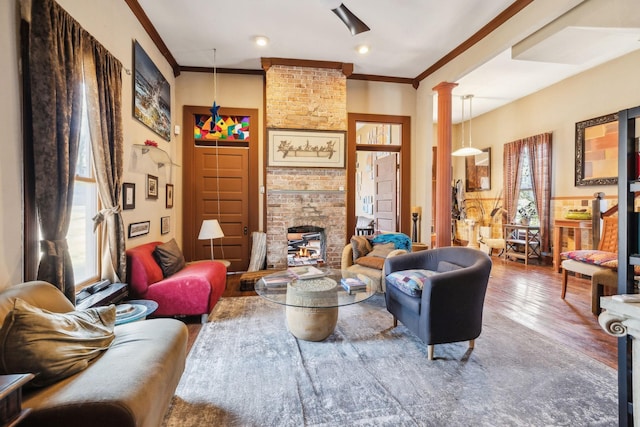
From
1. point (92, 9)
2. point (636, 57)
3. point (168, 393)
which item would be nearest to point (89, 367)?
point (168, 393)

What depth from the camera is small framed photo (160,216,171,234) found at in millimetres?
4297

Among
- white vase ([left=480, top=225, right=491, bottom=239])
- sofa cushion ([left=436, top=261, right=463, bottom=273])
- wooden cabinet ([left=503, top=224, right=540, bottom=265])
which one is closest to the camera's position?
sofa cushion ([left=436, top=261, right=463, bottom=273])

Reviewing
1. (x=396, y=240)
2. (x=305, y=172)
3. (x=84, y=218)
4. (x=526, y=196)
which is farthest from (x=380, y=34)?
(x=526, y=196)

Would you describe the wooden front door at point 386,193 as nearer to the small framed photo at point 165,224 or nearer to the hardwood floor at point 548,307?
the hardwood floor at point 548,307

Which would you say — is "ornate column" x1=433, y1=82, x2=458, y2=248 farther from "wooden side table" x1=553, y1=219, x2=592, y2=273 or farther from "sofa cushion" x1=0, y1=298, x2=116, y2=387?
"sofa cushion" x1=0, y1=298, x2=116, y2=387

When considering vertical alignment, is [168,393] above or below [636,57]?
below

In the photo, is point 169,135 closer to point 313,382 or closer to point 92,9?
point 92,9

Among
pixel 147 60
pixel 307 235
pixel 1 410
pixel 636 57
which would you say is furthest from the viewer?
pixel 307 235

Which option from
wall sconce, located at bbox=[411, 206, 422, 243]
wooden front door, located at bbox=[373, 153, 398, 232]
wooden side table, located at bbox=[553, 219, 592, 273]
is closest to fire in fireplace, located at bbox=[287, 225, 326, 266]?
wooden front door, located at bbox=[373, 153, 398, 232]

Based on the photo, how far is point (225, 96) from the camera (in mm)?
5152

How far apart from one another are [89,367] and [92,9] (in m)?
2.88

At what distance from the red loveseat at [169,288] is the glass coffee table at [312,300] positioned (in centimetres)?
67

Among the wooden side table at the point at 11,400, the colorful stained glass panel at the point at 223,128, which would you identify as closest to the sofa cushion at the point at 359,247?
the colorful stained glass panel at the point at 223,128

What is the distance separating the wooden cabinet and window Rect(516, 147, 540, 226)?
23 centimetres
